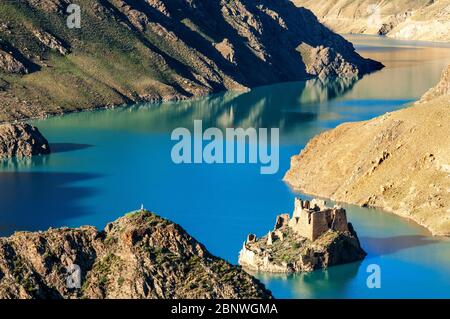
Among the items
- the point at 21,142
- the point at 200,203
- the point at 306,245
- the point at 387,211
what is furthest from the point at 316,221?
the point at 21,142

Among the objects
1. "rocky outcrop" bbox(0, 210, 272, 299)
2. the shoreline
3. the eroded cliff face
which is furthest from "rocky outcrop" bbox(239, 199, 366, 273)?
"rocky outcrop" bbox(0, 210, 272, 299)

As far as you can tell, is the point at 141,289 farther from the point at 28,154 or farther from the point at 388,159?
the point at 28,154

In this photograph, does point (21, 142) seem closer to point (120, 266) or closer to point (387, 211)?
point (387, 211)

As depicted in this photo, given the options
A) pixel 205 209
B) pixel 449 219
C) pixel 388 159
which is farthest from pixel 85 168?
pixel 449 219

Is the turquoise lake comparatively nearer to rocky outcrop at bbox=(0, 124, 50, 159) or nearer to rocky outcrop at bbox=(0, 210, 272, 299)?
rocky outcrop at bbox=(0, 124, 50, 159)

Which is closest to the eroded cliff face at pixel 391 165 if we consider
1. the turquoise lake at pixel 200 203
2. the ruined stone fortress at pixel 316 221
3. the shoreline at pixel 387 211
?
the shoreline at pixel 387 211
